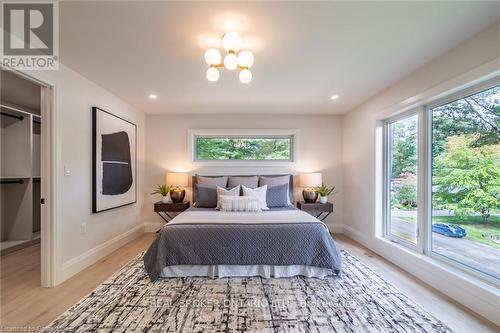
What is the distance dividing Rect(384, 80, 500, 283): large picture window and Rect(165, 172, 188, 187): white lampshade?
11.3 ft

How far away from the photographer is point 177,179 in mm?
4281

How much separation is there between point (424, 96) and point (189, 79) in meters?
2.66

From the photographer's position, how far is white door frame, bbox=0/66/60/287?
240 cm

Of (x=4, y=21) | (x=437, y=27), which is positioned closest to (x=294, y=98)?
(x=437, y=27)

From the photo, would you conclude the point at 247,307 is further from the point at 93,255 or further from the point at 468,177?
the point at 468,177

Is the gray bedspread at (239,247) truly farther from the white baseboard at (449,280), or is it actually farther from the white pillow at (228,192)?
the white pillow at (228,192)

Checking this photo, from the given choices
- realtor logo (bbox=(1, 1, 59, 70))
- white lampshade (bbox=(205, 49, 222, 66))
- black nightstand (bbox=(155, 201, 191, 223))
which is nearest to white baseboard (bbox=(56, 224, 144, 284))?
black nightstand (bbox=(155, 201, 191, 223))

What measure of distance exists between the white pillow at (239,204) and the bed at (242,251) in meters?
0.77

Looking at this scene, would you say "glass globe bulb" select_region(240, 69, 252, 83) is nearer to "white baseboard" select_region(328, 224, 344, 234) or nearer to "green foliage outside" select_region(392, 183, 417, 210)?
"green foliage outside" select_region(392, 183, 417, 210)

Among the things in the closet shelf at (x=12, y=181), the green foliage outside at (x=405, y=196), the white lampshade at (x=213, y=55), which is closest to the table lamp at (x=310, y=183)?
the green foliage outside at (x=405, y=196)

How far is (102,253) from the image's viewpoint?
3.21m

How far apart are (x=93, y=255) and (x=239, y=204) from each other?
199cm

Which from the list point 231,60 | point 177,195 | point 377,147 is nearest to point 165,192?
point 177,195

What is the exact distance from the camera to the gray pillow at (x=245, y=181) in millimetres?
4090
